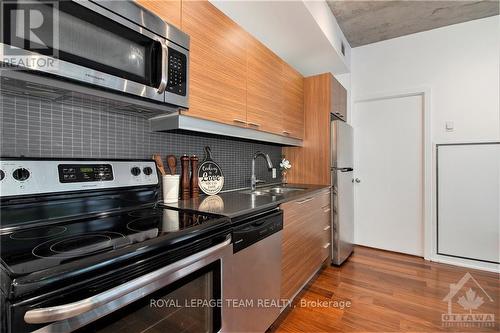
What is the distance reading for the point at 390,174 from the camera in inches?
118

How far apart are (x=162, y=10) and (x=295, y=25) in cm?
117

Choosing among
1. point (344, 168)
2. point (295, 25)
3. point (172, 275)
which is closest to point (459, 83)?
point (344, 168)

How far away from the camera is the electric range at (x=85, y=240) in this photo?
541 mm

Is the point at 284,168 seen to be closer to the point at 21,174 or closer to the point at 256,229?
the point at 256,229

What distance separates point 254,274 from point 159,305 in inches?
23.6

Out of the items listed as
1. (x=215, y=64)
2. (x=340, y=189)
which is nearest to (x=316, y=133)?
(x=340, y=189)

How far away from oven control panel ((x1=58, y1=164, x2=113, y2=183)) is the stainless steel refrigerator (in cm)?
205

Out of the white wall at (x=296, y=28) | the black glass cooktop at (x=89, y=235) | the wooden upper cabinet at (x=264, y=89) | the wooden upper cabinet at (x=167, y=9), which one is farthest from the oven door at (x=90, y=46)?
the white wall at (x=296, y=28)

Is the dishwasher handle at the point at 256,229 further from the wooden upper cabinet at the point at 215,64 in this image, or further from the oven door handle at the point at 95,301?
the wooden upper cabinet at the point at 215,64

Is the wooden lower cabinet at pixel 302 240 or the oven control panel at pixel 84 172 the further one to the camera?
the wooden lower cabinet at pixel 302 240

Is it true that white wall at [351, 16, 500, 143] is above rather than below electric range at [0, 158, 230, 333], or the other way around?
above

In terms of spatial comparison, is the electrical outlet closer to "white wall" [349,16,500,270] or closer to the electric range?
"white wall" [349,16,500,270]

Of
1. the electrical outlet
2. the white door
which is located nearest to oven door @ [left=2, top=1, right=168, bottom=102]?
the white door

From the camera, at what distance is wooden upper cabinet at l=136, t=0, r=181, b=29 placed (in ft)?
3.65
